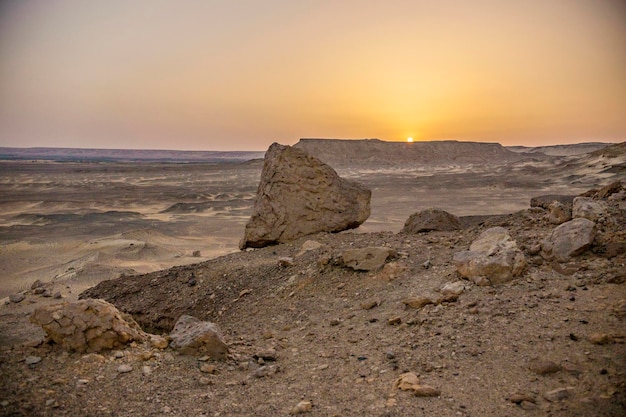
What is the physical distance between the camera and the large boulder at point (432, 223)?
835cm

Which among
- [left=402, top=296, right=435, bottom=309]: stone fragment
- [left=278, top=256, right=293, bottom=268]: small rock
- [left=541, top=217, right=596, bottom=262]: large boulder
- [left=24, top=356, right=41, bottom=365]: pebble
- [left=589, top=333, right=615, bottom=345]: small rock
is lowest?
[left=24, top=356, right=41, bottom=365]: pebble

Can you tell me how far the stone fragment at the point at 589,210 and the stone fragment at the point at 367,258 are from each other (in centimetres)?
227

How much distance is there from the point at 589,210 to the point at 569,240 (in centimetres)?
80

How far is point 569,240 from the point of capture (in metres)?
5.12

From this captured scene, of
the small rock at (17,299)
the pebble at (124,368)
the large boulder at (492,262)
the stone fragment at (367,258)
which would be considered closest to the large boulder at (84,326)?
the pebble at (124,368)

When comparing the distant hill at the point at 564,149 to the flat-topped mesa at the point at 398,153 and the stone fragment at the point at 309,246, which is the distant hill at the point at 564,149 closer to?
the flat-topped mesa at the point at 398,153

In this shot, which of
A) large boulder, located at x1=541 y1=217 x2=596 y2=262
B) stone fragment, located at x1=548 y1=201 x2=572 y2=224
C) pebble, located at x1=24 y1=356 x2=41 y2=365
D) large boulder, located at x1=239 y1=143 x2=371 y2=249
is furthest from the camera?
large boulder, located at x1=239 y1=143 x2=371 y2=249

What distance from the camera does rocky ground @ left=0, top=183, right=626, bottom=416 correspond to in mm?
3355

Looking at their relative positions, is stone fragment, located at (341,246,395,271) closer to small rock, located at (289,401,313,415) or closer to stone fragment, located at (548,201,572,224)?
stone fragment, located at (548,201,572,224)

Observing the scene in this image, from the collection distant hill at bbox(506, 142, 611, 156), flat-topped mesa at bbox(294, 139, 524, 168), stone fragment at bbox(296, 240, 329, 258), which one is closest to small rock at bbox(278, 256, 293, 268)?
stone fragment at bbox(296, 240, 329, 258)

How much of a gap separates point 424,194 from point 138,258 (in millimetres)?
26325

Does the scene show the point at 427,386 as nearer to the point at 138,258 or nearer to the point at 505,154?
the point at 138,258

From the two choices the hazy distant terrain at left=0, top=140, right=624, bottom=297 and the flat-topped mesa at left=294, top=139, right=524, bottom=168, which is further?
the flat-topped mesa at left=294, top=139, right=524, bottom=168

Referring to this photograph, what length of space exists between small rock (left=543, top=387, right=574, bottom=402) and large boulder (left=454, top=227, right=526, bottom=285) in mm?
1802
